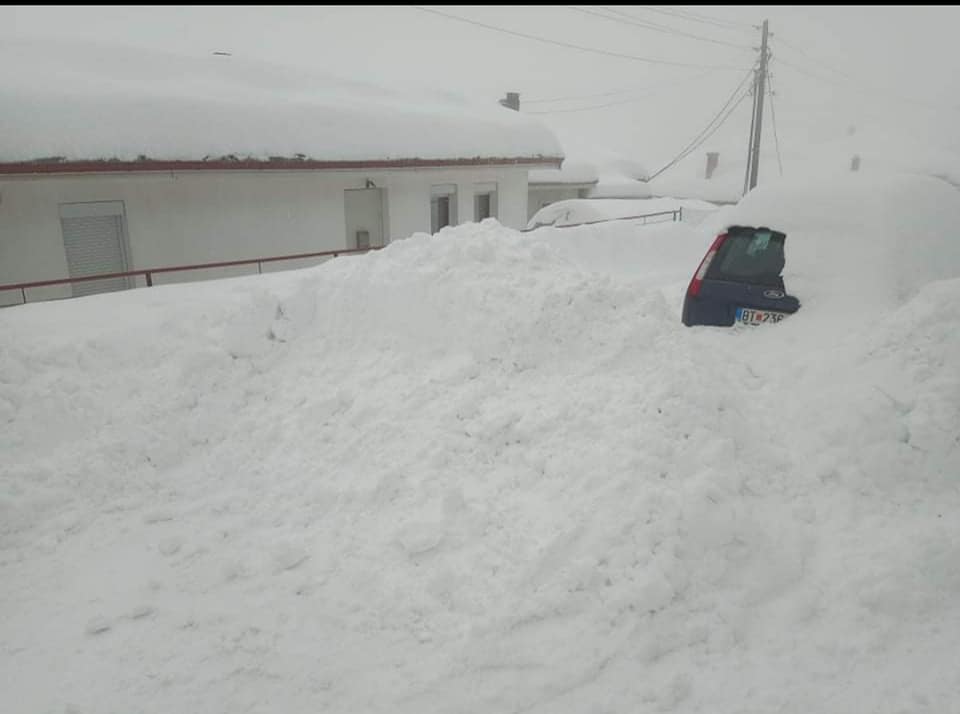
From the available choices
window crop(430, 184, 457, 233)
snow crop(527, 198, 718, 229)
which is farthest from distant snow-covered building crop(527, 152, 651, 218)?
window crop(430, 184, 457, 233)

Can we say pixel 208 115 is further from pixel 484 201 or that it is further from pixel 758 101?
pixel 758 101

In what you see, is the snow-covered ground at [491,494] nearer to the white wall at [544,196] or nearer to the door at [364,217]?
the door at [364,217]

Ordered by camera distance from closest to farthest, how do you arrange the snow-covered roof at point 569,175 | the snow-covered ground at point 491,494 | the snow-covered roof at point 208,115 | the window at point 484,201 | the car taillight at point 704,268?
the snow-covered ground at point 491,494 → the car taillight at point 704,268 → the snow-covered roof at point 208,115 → the window at point 484,201 → the snow-covered roof at point 569,175

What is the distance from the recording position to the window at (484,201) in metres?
16.8

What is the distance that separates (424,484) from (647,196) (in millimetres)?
32715

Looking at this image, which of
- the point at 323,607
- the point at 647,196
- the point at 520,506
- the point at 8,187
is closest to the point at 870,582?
the point at 520,506

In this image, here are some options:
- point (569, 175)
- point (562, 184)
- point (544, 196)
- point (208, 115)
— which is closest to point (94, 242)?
point (208, 115)

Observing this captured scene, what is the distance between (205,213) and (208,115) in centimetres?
171

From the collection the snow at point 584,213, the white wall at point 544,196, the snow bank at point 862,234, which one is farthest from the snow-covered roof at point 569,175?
the snow bank at point 862,234

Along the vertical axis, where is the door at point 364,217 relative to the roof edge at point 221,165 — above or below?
below

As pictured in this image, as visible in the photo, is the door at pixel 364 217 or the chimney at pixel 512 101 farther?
the chimney at pixel 512 101

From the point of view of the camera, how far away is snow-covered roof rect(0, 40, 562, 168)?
910 cm

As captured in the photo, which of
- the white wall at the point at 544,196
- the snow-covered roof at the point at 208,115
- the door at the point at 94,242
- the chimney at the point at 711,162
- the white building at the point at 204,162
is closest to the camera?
the snow-covered roof at the point at 208,115

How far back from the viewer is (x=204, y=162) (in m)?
10.4
